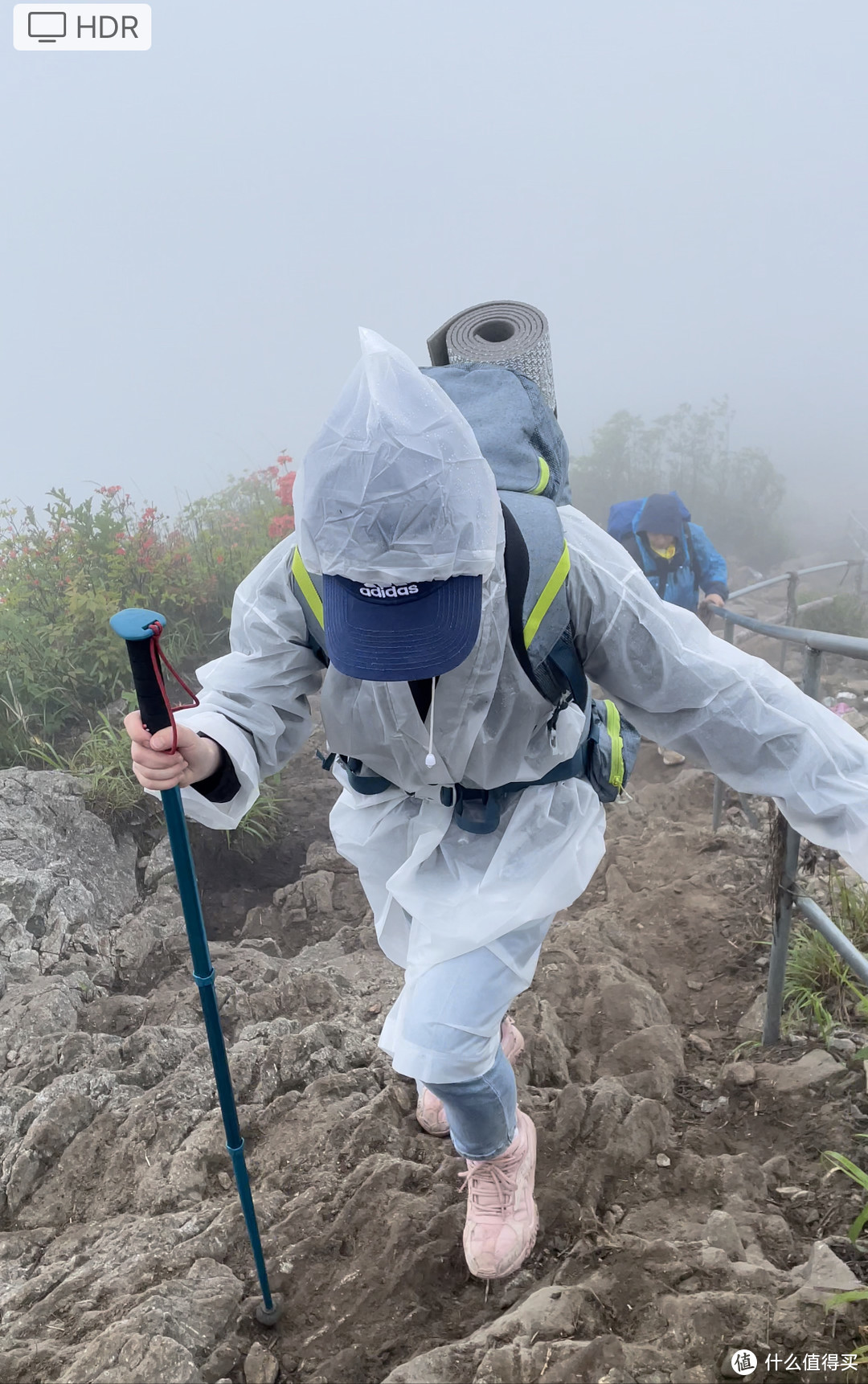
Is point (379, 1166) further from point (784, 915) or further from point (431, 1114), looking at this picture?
point (784, 915)

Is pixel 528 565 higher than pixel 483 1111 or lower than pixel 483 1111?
higher

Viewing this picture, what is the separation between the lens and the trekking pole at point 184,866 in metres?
1.25

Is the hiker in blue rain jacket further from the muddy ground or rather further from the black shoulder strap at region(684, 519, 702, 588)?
the muddy ground

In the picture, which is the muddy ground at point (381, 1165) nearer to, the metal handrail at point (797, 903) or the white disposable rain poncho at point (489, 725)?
the metal handrail at point (797, 903)

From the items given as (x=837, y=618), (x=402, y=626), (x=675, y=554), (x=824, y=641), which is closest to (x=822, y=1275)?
(x=824, y=641)

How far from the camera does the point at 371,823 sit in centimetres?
180

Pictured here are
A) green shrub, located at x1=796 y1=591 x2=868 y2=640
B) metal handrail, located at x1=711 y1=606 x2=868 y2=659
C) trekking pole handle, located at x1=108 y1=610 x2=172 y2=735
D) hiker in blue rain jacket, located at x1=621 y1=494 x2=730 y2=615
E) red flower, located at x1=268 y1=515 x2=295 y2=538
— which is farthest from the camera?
green shrub, located at x1=796 y1=591 x2=868 y2=640

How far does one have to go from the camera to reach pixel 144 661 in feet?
4.10

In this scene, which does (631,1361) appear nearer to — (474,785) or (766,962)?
(474,785)

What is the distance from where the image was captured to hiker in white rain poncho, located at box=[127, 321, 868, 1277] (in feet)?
4.25

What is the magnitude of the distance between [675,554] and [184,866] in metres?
3.59

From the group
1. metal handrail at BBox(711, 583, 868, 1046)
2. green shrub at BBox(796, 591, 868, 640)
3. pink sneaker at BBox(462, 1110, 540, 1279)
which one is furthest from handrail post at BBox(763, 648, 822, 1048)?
green shrub at BBox(796, 591, 868, 640)

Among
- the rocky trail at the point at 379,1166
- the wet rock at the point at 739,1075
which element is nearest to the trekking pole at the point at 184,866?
the rocky trail at the point at 379,1166

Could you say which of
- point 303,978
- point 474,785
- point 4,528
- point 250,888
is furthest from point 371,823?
point 4,528
